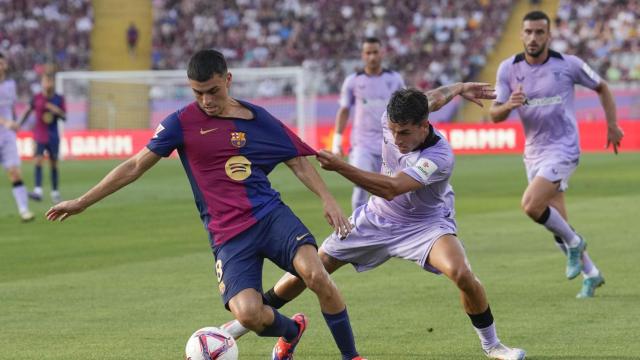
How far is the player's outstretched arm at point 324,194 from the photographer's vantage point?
24.3ft

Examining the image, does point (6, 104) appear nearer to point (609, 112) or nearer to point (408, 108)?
point (609, 112)

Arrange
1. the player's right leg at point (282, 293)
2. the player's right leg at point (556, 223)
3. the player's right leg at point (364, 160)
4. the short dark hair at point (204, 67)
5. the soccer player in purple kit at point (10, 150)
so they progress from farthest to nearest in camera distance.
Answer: the soccer player in purple kit at point (10, 150)
the player's right leg at point (364, 160)
the player's right leg at point (556, 223)
the player's right leg at point (282, 293)
the short dark hair at point (204, 67)

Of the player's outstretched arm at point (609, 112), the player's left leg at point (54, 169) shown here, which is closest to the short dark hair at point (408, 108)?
the player's outstretched arm at point (609, 112)

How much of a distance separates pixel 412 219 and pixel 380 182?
26.7 inches

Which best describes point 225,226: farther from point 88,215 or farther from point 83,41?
point 83,41

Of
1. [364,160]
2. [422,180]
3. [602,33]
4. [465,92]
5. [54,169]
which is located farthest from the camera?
[602,33]

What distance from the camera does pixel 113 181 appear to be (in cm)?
755

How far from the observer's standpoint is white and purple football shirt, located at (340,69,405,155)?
1659 cm

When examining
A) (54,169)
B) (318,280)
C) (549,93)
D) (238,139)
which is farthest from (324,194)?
(54,169)

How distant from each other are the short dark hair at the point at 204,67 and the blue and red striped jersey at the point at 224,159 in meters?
0.36

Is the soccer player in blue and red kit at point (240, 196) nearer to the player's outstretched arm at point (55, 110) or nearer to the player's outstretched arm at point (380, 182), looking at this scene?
the player's outstretched arm at point (380, 182)

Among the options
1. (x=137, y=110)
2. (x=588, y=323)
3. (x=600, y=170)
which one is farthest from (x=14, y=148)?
(x=137, y=110)

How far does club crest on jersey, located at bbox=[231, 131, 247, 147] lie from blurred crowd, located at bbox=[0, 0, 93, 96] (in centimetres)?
4086

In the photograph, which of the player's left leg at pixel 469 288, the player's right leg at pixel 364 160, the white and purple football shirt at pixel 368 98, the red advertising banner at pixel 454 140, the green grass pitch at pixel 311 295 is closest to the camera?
the player's left leg at pixel 469 288
